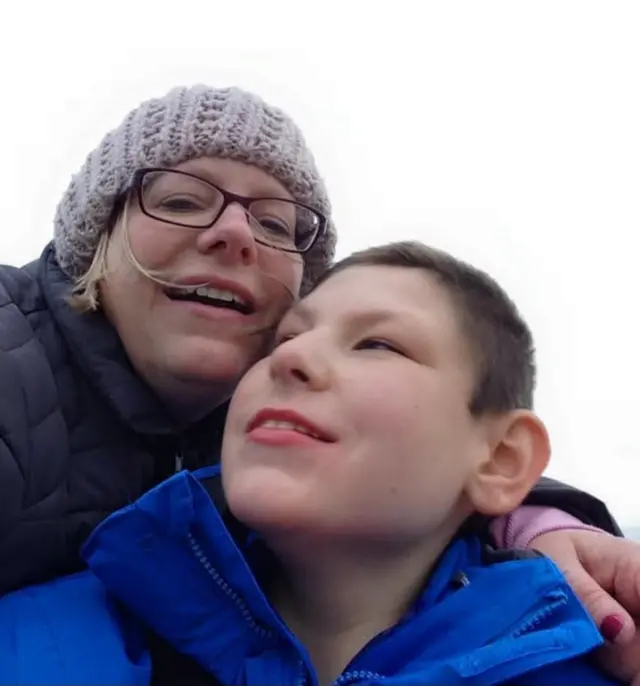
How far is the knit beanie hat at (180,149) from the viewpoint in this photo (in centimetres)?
133

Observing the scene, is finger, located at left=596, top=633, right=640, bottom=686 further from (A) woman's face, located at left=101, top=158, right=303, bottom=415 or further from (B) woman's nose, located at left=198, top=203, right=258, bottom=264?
(B) woman's nose, located at left=198, top=203, right=258, bottom=264

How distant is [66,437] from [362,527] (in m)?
0.46

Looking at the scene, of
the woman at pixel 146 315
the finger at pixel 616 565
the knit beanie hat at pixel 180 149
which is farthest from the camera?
the knit beanie hat at pixel 180 149

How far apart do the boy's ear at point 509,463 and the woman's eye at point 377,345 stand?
171 millimetres

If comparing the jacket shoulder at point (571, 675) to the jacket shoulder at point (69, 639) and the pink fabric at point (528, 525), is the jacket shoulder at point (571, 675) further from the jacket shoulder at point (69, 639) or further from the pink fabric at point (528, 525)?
the jacket shoulder at point (69, 639)

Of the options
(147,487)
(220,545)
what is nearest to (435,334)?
(220,545)

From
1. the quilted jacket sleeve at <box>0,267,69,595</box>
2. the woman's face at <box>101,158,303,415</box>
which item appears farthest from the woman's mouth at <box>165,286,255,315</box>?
the quilted jacket sleeve at <box>0,267,69,595</box>

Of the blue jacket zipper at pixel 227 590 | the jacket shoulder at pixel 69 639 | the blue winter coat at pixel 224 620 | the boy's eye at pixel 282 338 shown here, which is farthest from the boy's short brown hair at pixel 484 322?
the jacket shoulder at pixel 69 639

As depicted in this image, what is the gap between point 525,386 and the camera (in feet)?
3.82

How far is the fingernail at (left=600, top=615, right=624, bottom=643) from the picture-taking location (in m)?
0.93

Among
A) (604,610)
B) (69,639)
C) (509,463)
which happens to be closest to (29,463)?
(69,639)

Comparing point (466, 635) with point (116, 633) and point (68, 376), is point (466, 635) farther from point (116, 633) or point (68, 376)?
point (68, 376)

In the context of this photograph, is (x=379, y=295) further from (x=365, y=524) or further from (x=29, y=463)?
(x=29, y=463)

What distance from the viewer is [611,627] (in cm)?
94
